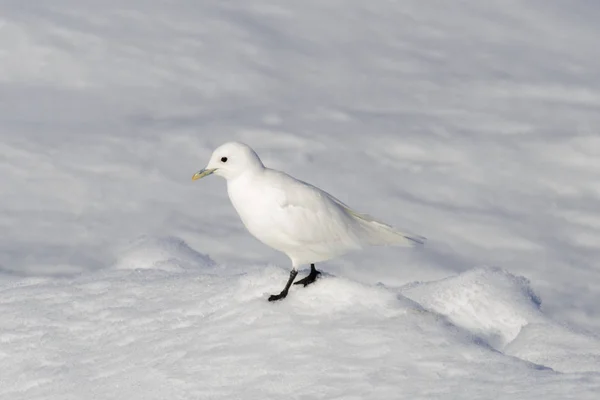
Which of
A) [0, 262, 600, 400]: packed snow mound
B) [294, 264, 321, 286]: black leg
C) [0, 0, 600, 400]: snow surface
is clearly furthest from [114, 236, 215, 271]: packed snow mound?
[294, 264, 321, 286]: black leg

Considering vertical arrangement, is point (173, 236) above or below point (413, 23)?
below

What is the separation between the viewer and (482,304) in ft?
14.8

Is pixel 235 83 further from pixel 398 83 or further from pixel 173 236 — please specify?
pixel 173 236

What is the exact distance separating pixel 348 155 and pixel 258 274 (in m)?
3.21

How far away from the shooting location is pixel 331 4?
1096cm

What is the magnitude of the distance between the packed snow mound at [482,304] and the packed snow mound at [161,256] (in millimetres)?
1300

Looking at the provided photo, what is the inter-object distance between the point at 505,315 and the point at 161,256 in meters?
1.90

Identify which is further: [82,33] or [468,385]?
[82,33]

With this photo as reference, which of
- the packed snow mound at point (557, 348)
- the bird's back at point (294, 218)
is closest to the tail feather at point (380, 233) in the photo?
the bird's back at point (294, 218)

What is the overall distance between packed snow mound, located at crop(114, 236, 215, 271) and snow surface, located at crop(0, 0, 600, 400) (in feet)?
0.06

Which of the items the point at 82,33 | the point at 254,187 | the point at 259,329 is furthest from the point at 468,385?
the point at 82,33

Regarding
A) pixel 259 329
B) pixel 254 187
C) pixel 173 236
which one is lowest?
pixel 173 236

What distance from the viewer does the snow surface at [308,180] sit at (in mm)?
3643

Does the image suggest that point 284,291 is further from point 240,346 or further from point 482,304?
point 482,304
